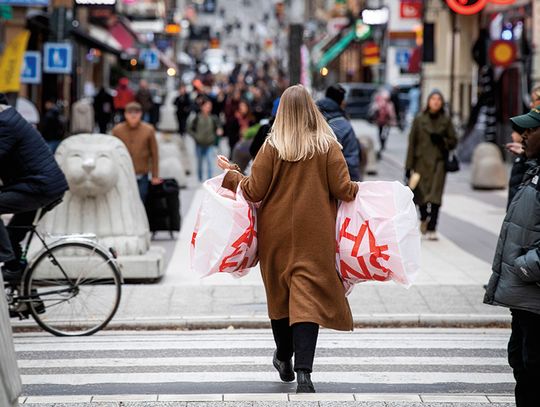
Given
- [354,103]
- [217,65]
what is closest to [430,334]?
[354,103]

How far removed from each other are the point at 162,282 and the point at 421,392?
5.02 meters

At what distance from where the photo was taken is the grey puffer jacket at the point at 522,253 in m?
6.02

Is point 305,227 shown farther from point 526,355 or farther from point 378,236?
point 526,355

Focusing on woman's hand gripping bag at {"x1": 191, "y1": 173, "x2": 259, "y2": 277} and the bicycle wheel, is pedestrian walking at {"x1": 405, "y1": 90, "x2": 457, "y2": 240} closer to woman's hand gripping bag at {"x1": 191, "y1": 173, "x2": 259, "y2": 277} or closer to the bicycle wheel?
the bicycle wheel

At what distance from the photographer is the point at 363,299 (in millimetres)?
10945

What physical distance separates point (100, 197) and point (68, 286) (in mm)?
2665

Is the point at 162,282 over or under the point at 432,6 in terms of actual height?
under

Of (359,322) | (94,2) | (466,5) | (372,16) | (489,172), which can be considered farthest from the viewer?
(372,16)

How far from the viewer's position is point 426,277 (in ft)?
40.6

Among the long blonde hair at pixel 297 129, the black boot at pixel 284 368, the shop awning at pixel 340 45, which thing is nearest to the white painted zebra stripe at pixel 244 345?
the black boot at pixel 284 368

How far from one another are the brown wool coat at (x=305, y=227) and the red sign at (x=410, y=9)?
32.7 m

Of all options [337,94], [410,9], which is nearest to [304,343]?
[337,94]

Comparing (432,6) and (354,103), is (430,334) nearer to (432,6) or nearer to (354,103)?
(432,6)

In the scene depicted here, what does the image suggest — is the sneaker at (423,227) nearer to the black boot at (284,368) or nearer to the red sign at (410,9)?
the black boot at (284,368)
